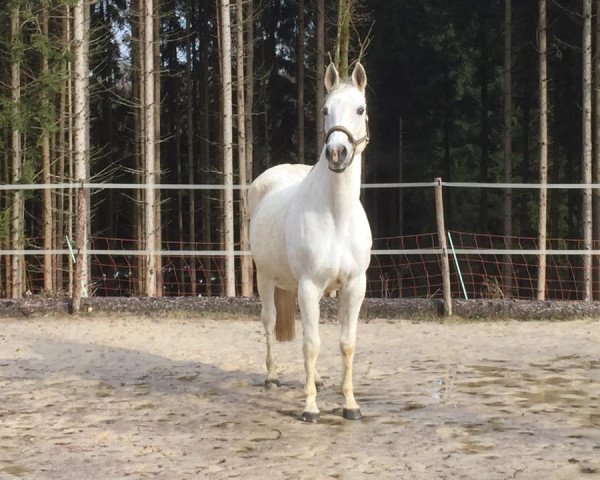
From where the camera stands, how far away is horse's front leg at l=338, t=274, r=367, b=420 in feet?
14.9

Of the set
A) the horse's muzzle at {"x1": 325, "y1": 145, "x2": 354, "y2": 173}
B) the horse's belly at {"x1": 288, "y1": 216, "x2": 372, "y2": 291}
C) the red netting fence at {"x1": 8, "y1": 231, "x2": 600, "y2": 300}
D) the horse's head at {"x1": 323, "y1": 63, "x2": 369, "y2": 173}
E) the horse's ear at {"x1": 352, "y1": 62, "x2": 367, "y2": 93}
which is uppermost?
the horse's ear at {"x1": 352, "y1": 62, "x2": 367, "y2": 93}

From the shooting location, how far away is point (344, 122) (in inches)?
167

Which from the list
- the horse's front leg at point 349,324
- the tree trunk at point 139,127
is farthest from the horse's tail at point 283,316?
the tree trunk at point 139,127

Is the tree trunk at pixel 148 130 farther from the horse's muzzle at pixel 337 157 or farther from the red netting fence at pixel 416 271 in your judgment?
the horse's muzzle at pixel 337 157

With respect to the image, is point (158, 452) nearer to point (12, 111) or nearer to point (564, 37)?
point (12, 111)

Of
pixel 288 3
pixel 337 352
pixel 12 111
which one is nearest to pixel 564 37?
pixel 288 3

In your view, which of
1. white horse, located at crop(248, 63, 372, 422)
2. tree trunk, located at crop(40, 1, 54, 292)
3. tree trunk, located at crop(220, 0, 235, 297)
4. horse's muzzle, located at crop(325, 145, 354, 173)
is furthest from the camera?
tree trunk, located at crop(40, 1, 54, 292)

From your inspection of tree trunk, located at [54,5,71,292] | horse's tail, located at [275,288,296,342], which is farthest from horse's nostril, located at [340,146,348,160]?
tree trunk, located at [54,5,71,292]

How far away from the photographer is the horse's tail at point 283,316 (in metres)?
5.63

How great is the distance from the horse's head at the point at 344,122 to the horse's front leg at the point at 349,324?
81cm

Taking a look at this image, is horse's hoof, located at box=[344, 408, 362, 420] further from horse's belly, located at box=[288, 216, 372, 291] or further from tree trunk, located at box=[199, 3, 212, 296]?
tree trunk, located at box=[199, 3, 212, 296]

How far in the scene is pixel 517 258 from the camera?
69.8ft

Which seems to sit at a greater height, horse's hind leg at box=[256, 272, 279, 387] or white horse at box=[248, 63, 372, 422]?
white horse at box=[248, 63, 372, 422]

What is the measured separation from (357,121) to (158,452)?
83.9 inches
